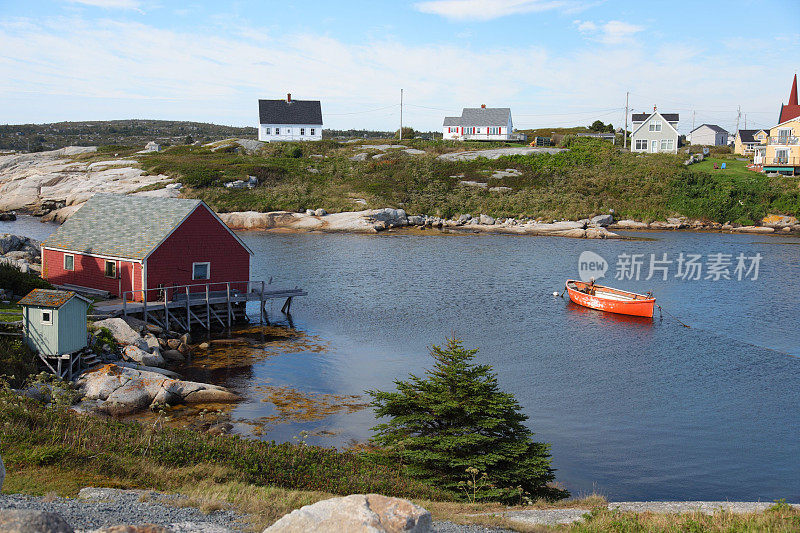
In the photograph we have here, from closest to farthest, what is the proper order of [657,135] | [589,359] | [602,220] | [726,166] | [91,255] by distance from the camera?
1. [589,359]
2. [91,255]
3. [602,220]
4. [726,166]
5. [657,135]

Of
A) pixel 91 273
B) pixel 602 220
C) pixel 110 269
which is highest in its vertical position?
pixel 602 220

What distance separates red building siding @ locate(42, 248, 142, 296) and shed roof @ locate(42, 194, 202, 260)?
449 millimetres

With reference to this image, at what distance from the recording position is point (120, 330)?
28.5 meters

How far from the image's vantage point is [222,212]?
8219cm

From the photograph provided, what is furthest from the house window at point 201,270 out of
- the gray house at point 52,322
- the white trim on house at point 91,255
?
the gray house at point 52,322

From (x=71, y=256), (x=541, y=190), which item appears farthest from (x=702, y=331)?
(x=541, y=190)

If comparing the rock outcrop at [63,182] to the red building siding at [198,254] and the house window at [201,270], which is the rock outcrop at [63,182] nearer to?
the red building siding at [198,254]

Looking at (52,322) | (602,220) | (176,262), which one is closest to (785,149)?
(602,220)

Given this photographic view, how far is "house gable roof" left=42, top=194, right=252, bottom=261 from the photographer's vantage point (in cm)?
3428

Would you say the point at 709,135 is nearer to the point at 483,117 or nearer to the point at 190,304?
the point at 483,117

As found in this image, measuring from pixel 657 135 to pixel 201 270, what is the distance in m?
86.2

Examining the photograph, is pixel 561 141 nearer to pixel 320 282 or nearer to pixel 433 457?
pixel 320 282

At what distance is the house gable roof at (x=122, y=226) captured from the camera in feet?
112

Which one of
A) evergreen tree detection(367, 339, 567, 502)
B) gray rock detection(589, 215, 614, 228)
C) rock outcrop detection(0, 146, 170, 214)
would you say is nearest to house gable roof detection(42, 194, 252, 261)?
evergreen tree detection(367, 339, 567, 502)
